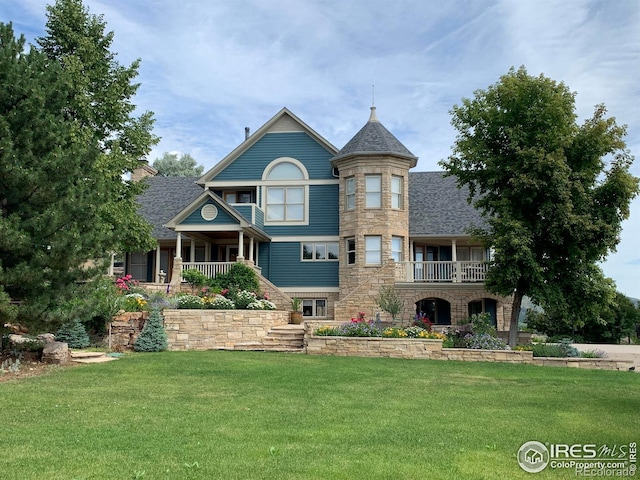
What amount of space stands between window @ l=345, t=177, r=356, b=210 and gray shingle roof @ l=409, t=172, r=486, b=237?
2.93 m

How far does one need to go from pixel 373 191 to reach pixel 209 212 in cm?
719

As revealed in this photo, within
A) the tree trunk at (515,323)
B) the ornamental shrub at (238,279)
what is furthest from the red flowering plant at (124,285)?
the tree trunk at (515,323)

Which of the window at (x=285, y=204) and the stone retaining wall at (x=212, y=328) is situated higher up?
the window at (x=285, y=204)

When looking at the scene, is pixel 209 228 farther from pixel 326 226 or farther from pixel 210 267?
pixel 326 226

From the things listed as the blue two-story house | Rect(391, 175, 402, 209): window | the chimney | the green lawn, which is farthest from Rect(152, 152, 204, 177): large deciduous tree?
the green lawn

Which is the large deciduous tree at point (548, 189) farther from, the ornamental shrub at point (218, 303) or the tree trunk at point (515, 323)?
the ornamental shrub at point (218, 303)

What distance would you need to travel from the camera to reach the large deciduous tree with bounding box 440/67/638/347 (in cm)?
1697

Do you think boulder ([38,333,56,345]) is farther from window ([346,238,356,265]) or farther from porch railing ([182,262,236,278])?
window ([346,238,356,265])

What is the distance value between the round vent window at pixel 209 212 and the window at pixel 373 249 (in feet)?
21.7

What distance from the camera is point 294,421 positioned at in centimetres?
737

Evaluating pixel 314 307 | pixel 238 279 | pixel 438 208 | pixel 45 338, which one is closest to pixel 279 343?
pixel 238 279

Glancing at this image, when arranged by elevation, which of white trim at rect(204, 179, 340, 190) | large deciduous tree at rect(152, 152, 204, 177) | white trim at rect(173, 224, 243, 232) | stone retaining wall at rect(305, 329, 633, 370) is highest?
large deciduous tree at rect(152, 152, 204, 177)

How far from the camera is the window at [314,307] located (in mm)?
25578

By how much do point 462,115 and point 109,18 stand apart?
1298 cm
